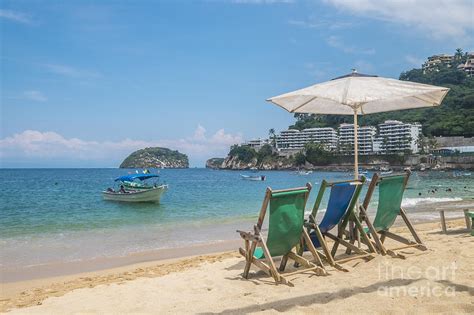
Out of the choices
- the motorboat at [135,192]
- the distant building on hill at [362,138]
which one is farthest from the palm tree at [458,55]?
the motorboat at [135,192]

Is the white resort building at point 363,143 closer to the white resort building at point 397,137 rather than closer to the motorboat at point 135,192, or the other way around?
the white resort building at point 397,137

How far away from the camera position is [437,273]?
15.7 feet

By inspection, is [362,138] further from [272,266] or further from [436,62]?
[272,266]

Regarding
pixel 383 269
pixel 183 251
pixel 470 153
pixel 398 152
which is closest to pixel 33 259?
pixel 183 251

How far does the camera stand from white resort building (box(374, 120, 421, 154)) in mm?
114650

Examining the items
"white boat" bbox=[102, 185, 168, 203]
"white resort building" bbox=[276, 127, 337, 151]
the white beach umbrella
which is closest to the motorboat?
"white boat" bbox=[102, 185, 168, 203]

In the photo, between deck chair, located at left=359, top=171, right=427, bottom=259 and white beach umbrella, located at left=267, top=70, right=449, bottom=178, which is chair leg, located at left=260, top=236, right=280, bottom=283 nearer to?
deck chair, located at left=359, top=171, right=427, bottom=259

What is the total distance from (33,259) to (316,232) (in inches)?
271

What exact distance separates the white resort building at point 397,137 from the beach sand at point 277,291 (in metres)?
116

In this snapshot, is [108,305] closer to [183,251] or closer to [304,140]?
[183,251]

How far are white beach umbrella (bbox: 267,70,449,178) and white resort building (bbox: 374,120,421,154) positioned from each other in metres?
114

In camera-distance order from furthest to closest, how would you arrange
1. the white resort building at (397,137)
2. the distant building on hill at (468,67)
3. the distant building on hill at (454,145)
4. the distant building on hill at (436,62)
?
1. the distant building on hill at (436,62)
2. the distant building on hill at (468,67)
3. the white resort building at (397,137)
4. the distant building on hill at (454,145)

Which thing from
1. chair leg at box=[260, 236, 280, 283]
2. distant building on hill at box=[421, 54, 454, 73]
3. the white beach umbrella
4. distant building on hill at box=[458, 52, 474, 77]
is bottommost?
chair leg at box=[260, 236, 280, 283]

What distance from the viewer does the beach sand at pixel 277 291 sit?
3.89m
